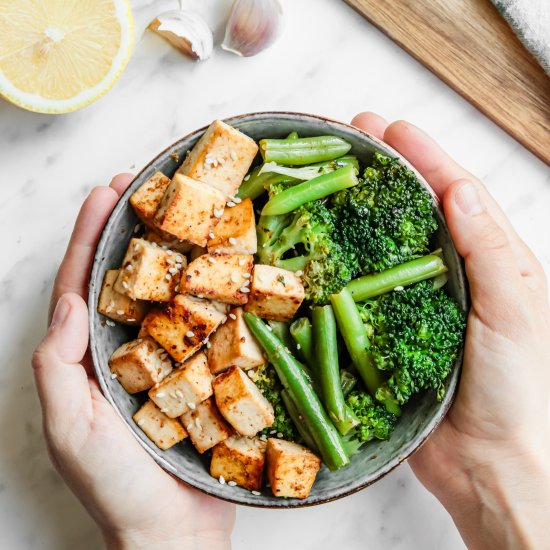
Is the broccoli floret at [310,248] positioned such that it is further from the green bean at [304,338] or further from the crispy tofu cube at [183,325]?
the crispy tofu cube at [183,325]

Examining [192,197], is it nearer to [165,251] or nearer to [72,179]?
[165,251]

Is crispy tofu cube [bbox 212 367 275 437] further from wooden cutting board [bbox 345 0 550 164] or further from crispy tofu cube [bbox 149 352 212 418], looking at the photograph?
wooden cutting board [bbox 345 0 550 164]

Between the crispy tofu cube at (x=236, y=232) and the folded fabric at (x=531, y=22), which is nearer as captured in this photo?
the crispy tofu cube at (x=236, y=232)

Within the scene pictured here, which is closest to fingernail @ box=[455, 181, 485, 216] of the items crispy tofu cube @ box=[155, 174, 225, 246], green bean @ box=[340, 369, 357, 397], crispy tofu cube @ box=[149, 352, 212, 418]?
green bean @ box=[340, 369, 357, 397]

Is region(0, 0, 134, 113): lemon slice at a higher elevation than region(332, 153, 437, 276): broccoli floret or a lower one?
lower

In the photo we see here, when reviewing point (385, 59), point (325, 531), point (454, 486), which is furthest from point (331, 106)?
point (325, 531)

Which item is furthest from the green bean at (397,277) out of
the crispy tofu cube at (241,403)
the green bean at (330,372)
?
the crispy tofu cube at (241,403)

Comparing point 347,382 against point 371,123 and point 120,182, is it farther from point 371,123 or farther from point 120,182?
point 120,182
